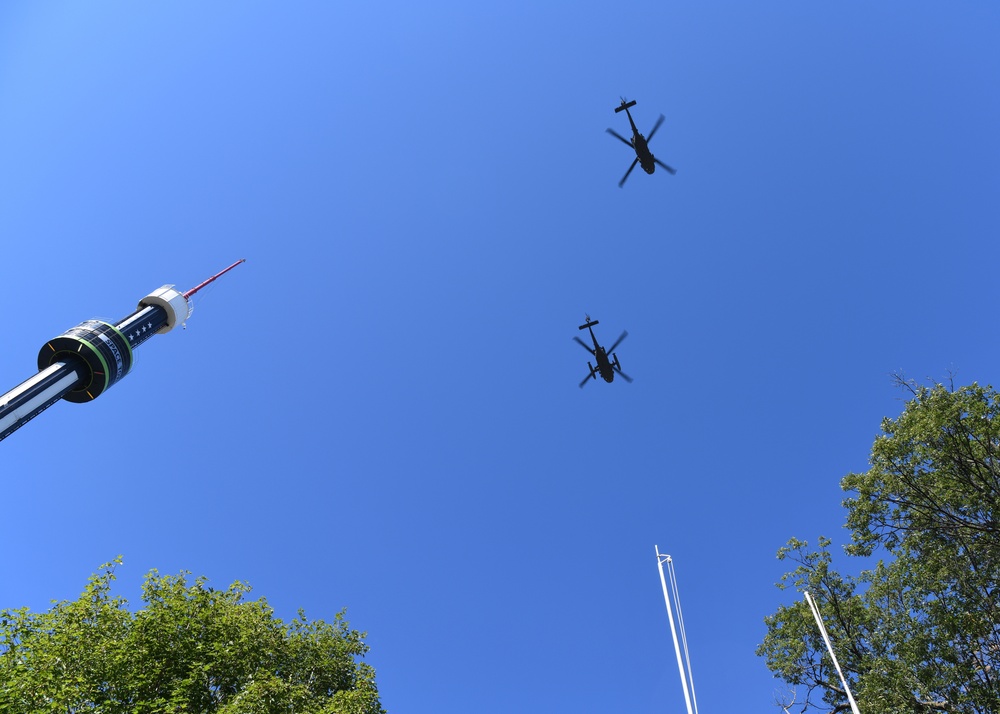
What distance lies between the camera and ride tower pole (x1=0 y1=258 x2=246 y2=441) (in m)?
46.1

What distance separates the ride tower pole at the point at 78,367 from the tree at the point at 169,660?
117 feet

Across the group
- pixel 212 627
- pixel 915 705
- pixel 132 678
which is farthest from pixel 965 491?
pixel 132 678

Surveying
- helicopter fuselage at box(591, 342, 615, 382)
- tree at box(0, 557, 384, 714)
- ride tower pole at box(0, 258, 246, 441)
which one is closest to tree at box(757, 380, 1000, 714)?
helicopter fuselage at box(591, 342, 615, 382)

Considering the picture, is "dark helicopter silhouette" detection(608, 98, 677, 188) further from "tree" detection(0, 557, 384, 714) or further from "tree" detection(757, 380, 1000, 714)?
"tree" detection(0, 557, 384, 714)

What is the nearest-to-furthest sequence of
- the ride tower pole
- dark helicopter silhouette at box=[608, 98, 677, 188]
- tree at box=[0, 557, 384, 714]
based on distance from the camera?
tree at box=[0, 557, 384, 714] < dark helicopter silhouette at box=[608, 98, 677, 188] < the ride tower pole

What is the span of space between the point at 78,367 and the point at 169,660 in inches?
1817

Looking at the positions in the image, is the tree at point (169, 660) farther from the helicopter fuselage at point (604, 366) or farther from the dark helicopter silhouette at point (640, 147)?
the dark helicopter silhouette at point (640, 147)

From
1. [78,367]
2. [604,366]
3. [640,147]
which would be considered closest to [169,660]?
[604,366]

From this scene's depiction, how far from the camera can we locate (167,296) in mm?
65375

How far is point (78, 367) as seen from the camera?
5253cm

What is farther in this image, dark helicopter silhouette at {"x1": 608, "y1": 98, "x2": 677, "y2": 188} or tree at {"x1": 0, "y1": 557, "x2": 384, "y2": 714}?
dark helicopter silhouette at {"x1": 608, "y1": 98, "x2": 677, "y2": 188}

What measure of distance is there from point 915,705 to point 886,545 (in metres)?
6.86

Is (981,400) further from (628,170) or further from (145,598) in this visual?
(145,598)

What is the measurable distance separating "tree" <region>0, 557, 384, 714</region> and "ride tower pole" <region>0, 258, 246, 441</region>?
35.7 m
